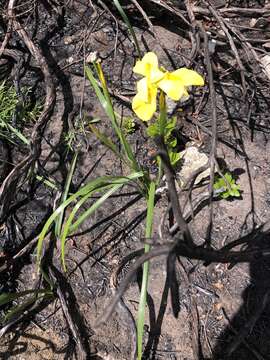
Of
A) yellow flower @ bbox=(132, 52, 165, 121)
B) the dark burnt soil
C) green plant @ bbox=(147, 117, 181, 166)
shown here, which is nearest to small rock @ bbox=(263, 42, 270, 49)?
the dark burnt soil

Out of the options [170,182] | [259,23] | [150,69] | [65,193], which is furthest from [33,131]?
[259,23]

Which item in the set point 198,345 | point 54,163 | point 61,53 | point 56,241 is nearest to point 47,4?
point 61,53

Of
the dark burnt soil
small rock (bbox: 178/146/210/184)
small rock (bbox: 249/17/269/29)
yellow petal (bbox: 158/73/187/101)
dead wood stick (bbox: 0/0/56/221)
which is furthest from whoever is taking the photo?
small rock (bbox: 249/17/269/29)

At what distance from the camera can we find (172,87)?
1.19 metres

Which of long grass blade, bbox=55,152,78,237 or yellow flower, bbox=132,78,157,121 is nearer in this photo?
yellow flower, bbox=132,78,157,121

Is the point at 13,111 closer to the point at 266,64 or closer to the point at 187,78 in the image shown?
the point at 187,78

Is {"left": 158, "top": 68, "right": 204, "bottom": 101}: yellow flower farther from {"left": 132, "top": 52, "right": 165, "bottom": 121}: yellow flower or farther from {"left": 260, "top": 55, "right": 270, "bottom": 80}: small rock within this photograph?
{"left": 260, "top": 55, "right": 270, "bottom": 80}: small rock

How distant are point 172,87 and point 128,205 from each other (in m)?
0.80

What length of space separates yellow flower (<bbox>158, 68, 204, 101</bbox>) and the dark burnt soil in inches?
9.7

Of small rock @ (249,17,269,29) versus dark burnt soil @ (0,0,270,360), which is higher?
small rock @ (249,17,269,29)

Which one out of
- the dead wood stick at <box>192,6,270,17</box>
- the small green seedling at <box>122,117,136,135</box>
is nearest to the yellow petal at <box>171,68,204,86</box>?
the small green seedling at <box>122,117,136,135</box>

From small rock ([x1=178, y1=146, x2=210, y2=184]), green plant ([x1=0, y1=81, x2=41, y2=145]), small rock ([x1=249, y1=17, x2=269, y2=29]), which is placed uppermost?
small rock ([x1=249, y1=17, x2=269, y2=29])

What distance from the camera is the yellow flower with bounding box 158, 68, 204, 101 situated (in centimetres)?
119

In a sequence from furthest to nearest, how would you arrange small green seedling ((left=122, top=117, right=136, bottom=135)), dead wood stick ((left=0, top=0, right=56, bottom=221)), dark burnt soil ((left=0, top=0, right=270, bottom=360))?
1. small green seedling ((left=122, top=117, right=136, bottom=135))
2. dead wood stick ((left=0, top=0, right=56, bottom=221))
3. dark burnt soil ((left=0, top=0, right=270, bottom=360))
